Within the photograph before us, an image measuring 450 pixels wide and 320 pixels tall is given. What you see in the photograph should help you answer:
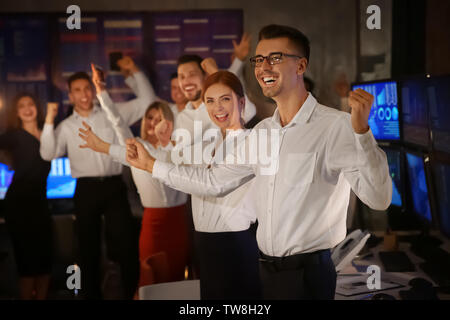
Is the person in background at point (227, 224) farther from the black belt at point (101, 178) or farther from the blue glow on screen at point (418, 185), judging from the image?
the blue glow on screen at point (418, 185)

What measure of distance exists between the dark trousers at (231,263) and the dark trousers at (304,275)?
299mm

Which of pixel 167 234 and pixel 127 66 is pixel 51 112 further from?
pixel 167 234

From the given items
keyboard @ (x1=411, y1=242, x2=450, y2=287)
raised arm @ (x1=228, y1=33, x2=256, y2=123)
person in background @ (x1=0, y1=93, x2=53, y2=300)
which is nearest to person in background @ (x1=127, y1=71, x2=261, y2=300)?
raised arm @ (x1=228, y1=33, x2=256, y2=123)

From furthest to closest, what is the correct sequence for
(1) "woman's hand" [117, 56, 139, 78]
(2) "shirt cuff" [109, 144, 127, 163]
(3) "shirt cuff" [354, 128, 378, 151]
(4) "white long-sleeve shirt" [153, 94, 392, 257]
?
(1) "woman's hand" [117, 56, 139, 78] → (2) "shirt cuff" [109, 144, 127, 163] → (4) "white long-sleeve shirt" [153, 94, 392, 257] → (3) "shirt cuff" [354, 128, 378, 151]

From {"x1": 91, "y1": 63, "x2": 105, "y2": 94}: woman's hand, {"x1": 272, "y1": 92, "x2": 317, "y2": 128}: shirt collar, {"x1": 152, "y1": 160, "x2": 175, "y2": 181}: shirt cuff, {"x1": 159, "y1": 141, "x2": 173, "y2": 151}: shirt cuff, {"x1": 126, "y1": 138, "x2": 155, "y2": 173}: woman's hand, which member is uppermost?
{"x1": 91, "y1": 63, "x2": 105, "y2": 94}: woman's hand

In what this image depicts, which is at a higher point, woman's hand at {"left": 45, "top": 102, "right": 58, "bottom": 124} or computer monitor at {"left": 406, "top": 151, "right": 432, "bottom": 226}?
woman's hand at {"left": 45, "top": 102, "right": 58, "bottom": 124}

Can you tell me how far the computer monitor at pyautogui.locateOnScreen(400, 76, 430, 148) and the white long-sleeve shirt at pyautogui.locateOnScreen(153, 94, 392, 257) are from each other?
60 centimetres

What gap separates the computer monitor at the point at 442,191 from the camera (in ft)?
6.22

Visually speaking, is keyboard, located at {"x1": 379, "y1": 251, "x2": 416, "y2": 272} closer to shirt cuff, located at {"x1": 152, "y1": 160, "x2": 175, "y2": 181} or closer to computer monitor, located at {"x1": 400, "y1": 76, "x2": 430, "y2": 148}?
computer monitor, located at {"x1": 400, "y1": 76, "x2": 430, "y2": 148}

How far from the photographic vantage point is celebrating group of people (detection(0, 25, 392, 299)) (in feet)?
5.76

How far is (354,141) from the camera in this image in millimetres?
1647

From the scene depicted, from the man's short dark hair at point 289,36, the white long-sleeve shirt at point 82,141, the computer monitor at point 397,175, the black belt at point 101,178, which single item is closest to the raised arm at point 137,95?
the white long-sleeve shirt at point 82,141
